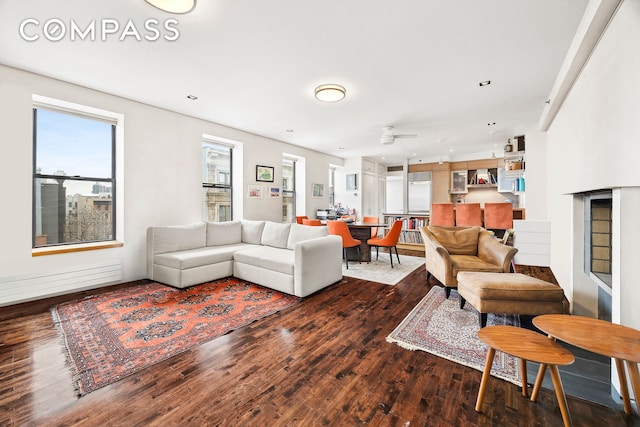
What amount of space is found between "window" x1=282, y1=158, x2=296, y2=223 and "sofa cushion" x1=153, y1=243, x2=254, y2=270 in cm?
280

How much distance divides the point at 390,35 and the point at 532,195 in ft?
14.2

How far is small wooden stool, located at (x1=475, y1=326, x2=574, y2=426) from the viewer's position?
130 cm

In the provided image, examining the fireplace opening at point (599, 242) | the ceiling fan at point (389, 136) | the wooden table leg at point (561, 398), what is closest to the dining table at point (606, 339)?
the wooden table leg at point (561, 398)

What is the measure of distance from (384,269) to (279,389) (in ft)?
10.8

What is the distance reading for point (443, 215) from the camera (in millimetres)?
5785

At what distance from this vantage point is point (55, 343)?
7.29 ft

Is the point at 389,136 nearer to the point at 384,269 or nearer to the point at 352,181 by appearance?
the point at 384,269

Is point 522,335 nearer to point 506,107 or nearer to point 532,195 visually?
point 506,107

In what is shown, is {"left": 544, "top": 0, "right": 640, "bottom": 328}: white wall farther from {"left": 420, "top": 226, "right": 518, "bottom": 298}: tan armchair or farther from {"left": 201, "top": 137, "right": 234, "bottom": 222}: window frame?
{"left": 201, "top": 137, "right": 234, "bottom": 222}: window frame

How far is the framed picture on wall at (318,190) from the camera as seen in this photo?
7.42 meters

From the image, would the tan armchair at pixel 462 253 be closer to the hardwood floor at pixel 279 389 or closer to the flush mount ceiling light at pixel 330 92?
the hardwood floor at pixel 279 389

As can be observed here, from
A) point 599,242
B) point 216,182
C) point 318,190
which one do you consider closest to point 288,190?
point 318,190

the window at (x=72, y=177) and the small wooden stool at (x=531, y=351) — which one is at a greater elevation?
the window at (x=72, y=177)

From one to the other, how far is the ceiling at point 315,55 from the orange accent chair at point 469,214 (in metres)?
1.79
